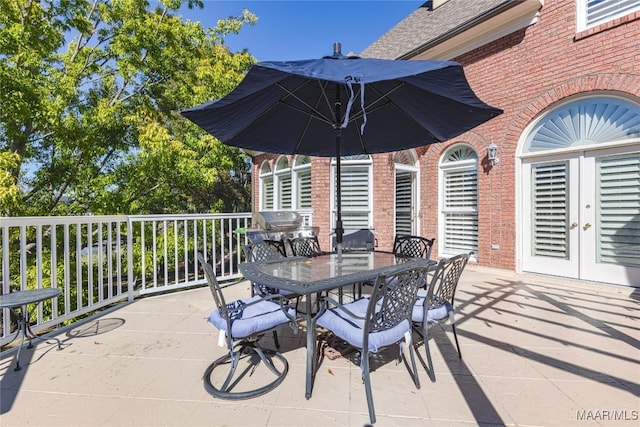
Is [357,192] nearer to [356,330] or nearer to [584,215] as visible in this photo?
[584,215]

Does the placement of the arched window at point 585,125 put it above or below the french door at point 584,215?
above

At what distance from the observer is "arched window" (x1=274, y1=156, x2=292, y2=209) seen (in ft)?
27.2

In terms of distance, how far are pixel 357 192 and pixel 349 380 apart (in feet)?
15.2

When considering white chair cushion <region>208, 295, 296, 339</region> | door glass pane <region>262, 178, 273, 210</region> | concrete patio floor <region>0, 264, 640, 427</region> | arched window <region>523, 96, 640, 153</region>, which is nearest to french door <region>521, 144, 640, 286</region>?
arched window <region>523, 96, 640, 153</region>

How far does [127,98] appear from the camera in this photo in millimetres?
9070

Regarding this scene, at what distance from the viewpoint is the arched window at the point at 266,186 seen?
937 centimetres

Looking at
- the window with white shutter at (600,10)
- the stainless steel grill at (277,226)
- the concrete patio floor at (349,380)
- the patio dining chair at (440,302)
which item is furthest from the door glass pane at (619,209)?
the stainless steel grill at (277,226)

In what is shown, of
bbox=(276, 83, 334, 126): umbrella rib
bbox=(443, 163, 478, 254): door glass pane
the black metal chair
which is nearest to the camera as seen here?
bbox=(276, 83, 334, 126): umbrella rib

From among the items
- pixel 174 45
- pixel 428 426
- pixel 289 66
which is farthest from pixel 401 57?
pixel 428 426

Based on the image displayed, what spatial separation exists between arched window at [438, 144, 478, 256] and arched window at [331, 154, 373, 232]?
154cm

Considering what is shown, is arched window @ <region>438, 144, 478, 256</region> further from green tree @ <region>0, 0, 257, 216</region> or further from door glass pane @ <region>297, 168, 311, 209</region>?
green tree @ <region>0, 0, 257, 216</region>

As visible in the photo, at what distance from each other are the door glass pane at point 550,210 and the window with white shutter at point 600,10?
6.81 feet

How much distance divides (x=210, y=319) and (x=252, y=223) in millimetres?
3252

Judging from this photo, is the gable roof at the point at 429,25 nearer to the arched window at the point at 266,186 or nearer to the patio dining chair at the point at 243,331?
the arched window at the point at 266,186
